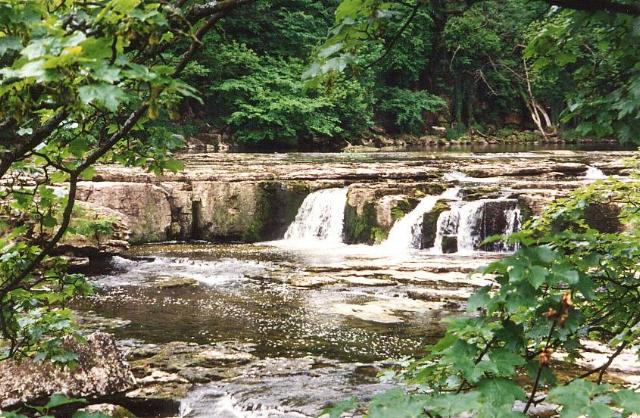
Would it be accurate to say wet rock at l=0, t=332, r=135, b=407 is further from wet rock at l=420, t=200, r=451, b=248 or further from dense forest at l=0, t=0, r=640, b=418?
wet rock at l=420, t=200, r=451, b=248

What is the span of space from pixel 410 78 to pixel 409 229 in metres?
24.7

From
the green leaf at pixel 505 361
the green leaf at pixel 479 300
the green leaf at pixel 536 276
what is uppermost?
the green leaf at pixel 536 276

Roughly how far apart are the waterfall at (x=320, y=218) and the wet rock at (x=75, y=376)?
8.30 meters

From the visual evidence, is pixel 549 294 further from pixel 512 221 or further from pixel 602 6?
pixel 512 221

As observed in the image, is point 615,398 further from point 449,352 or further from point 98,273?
point 98,273

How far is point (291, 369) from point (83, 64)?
490 centimetres

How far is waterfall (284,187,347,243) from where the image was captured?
13.1m

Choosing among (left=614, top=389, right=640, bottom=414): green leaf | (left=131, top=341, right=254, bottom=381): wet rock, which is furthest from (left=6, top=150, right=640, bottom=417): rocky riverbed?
(left=614, top=389, right=640, bottom=414): green leaf

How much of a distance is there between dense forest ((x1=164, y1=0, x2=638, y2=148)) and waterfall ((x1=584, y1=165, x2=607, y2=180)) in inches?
115

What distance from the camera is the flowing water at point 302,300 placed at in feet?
17.7

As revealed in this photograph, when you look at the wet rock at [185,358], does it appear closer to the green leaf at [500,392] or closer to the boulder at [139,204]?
the green leaf at [500,392]

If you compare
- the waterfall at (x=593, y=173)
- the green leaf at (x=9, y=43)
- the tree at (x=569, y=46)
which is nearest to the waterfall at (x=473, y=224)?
the waterfall at (x=593, y=173)

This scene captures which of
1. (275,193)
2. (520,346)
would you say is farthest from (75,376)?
(275,193)

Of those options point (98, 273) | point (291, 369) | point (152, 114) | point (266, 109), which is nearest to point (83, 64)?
point (152, 114)
